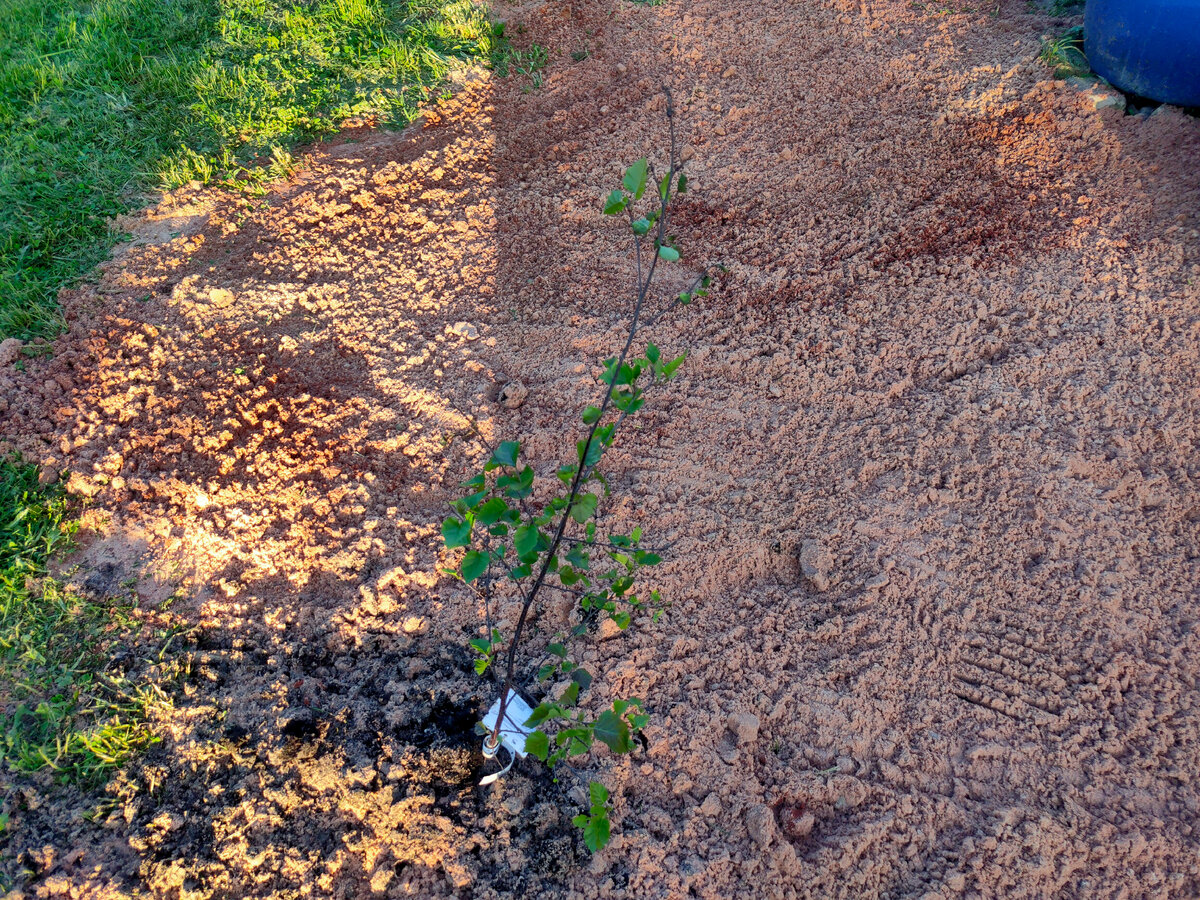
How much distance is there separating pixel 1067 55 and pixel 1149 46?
44cm

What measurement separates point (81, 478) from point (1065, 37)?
457 cm

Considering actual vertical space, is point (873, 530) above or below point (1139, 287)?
below

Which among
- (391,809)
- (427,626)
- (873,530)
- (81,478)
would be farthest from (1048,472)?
(81,478)

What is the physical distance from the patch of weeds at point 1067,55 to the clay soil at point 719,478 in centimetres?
10

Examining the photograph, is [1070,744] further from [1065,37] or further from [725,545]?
[1065,37]

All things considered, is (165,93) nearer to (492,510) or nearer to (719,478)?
(719,478)

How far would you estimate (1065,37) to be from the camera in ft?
12.0

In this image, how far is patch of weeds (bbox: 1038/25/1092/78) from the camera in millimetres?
3502

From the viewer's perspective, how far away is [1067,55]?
11.6ft

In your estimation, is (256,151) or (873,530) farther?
(256,151)

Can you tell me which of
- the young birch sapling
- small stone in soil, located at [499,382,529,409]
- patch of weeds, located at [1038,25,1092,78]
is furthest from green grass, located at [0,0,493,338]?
patch of weeds, located at [1038,25,1092,78]

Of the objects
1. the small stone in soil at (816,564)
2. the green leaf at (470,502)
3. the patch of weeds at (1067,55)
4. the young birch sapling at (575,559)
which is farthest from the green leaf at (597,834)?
the patch of weeds at (1067,55)

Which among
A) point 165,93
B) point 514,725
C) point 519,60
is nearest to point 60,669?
point 514,725

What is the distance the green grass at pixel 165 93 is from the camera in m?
3.60
